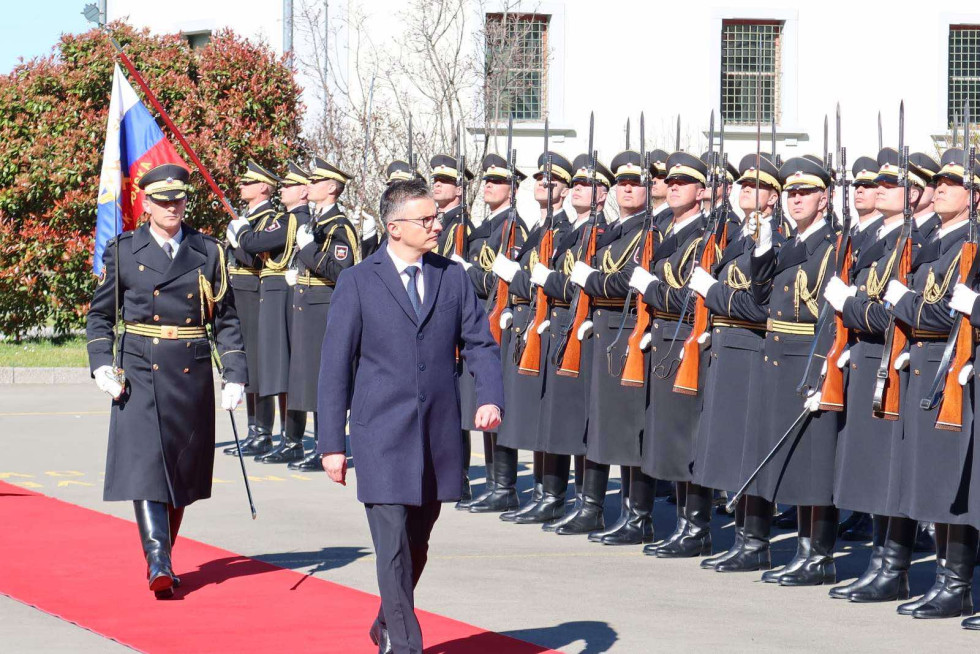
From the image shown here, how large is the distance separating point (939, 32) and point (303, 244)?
1572 centimetres

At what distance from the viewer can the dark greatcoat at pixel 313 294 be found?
39.5 feet

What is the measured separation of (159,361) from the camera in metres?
7.95

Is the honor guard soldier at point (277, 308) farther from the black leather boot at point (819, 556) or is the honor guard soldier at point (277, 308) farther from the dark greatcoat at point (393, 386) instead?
the dark greatcoat at point (393, 386)

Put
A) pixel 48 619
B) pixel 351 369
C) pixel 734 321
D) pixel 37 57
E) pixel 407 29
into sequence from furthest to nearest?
pixel 407 29
pixel 37 57
pixel 734 321
pixel 48 619
pixel 351 369

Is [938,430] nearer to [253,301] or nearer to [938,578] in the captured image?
[938,578]

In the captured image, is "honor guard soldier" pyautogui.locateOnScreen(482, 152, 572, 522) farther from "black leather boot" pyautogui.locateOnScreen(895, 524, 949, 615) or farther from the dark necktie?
the dark necktie

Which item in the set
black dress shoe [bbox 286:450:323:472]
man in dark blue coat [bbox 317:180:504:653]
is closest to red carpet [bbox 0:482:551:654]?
man in dark blue coat [bbox 317:180:504:653]

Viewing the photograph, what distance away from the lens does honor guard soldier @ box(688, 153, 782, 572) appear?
8.67 meters

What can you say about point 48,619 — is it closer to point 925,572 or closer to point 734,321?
point 734,321

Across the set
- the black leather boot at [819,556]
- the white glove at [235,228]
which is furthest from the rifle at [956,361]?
the white glove at [235,228]

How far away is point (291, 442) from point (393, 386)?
21.8 ft

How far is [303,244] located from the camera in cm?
1215

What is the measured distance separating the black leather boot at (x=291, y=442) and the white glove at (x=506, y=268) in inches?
120

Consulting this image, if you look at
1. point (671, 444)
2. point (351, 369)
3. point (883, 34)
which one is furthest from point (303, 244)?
point (883, 34)
